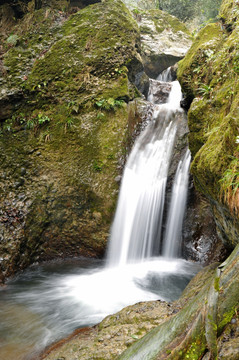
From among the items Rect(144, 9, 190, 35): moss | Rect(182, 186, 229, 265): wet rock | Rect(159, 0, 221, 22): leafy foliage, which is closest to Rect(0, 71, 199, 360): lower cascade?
Rect(182, 186, 229, 265): wet rock

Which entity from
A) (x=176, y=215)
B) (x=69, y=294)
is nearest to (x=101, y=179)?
(x=176, y=215)

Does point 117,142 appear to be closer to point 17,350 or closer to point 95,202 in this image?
point 95,202

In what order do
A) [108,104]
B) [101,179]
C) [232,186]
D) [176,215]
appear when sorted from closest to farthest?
1. [232,186]
2. [176,215]
3. [101,179]
4. [108,104]

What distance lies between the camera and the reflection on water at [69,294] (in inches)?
133

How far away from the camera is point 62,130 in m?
7.04

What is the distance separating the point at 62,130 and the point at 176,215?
4011 millimetres

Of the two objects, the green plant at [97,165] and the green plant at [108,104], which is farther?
the green plant at [108,104]

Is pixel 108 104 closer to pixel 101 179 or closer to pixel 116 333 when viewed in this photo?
pixel 101 179

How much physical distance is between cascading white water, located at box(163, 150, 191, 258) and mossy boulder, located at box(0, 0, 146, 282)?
159 centimetres

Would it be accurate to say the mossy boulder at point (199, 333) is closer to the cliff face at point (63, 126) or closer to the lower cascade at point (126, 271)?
the lower cascade at point (126, 271)

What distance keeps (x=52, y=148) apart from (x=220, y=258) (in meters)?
5.09

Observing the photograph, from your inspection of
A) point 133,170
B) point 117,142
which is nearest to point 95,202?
point 133,170

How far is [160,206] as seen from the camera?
21.0 feet

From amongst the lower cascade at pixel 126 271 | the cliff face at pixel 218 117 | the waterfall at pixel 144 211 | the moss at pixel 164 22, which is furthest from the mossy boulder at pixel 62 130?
the moss at pixel 164 22
